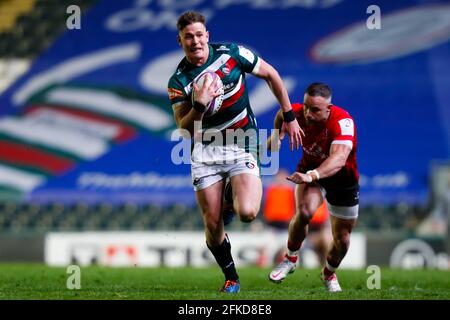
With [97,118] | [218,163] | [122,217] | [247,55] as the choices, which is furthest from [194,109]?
[97,118]

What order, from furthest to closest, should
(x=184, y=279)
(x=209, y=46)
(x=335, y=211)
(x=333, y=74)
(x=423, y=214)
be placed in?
(x=333, y=74) < (x=423, y=214) < (x=184, y=279) < (x=335, y=211) < (x=209, y=46)

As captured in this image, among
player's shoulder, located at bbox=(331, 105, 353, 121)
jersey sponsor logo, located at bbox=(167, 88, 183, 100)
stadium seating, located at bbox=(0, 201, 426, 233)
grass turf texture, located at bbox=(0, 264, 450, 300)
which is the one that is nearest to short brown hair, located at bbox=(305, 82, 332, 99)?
player's shoulder, located at bbox=(331, 105, 353, 121)

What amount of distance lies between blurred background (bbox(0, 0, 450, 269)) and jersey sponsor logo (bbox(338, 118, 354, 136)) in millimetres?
9524

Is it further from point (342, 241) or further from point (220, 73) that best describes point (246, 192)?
point (342, 241)

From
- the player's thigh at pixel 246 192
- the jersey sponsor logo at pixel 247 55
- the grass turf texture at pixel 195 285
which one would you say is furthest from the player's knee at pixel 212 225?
the jersey sponsor logo at pixel 247 55

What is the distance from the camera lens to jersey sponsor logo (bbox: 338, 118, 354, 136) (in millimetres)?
9406

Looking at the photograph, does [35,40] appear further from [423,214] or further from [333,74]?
[423,214]

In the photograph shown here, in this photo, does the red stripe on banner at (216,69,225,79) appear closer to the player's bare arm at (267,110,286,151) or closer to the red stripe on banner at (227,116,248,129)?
the red stripe on banner at (227,116,248,129)

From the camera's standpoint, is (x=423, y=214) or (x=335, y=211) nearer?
(x=335, y=211)

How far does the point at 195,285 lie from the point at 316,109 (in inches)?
96.3

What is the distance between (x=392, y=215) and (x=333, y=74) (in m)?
3.58

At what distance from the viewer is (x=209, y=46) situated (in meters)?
9.11

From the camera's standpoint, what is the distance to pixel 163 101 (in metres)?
21.1
